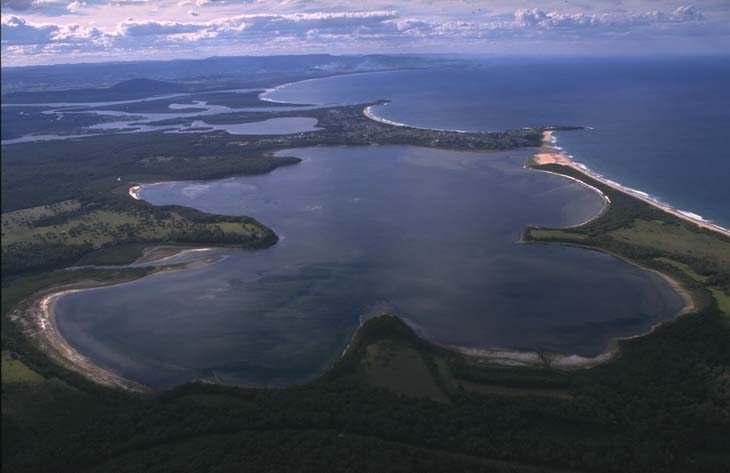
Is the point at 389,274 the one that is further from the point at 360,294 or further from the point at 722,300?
the point at 722,300

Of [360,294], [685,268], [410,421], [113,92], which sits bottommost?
[410,421]

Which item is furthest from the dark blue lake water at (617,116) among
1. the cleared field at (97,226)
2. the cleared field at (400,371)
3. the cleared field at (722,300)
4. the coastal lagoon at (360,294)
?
the cleared field at (97,226)

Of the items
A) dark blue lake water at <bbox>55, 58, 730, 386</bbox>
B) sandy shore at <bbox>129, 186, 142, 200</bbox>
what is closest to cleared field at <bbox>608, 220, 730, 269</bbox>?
dark blue lake water at <bbox>55, 58, 730, 386</bbox>

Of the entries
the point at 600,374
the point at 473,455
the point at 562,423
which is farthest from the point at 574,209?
the point at 473,455

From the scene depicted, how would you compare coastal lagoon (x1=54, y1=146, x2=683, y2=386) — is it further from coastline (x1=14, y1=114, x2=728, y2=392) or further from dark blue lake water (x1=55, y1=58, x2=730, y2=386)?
coastline (x1=14, y1=114, x2=728, y2=392)

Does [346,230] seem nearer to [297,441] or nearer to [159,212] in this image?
[159,212]

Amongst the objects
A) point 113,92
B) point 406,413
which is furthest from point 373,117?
point 406,413
